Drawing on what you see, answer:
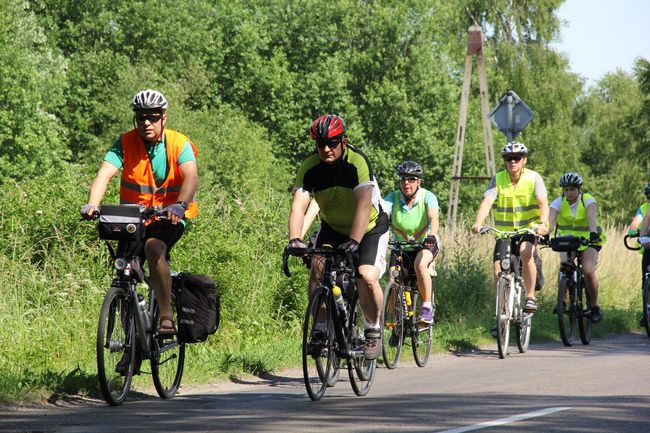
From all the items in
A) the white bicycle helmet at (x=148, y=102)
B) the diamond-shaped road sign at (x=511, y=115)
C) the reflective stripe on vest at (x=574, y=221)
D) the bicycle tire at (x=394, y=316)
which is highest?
the diamond-shaped road sign at (x=511, y=115)

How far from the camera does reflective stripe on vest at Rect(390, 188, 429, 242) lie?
12.7 metres

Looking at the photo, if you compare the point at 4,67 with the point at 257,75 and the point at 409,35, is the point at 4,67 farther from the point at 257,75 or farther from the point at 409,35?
the point at 409,35

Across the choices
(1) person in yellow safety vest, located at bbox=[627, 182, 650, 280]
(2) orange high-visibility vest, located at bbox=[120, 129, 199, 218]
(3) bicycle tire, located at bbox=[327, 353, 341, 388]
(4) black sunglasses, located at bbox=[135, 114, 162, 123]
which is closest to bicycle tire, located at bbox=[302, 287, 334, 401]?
(3) bicycle tire, located at bbox=[327, 353, 341, 388]

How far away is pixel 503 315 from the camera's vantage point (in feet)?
43.8

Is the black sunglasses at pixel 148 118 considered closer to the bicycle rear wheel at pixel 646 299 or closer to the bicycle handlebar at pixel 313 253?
the bicycle handlebar at pixel 313 253

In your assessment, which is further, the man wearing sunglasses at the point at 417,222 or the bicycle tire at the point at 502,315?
the bicycle tire at the point at 502,315

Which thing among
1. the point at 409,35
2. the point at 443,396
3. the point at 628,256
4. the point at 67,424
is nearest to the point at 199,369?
the point at 443,396

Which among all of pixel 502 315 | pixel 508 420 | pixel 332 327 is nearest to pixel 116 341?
pixel 332 327

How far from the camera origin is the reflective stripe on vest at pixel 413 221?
12.7m

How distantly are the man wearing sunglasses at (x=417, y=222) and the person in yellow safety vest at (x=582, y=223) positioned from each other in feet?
10.9

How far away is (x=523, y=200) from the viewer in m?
13.8

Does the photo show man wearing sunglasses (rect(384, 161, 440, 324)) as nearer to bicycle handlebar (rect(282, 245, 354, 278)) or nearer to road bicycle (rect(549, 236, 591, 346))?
road bicycle (rect(549, 236, 591, 346))

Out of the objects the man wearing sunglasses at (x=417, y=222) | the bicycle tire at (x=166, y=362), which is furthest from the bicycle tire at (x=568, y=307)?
the bicycle tire at (x=166, y=362)

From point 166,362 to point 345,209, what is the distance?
6.17 ft
